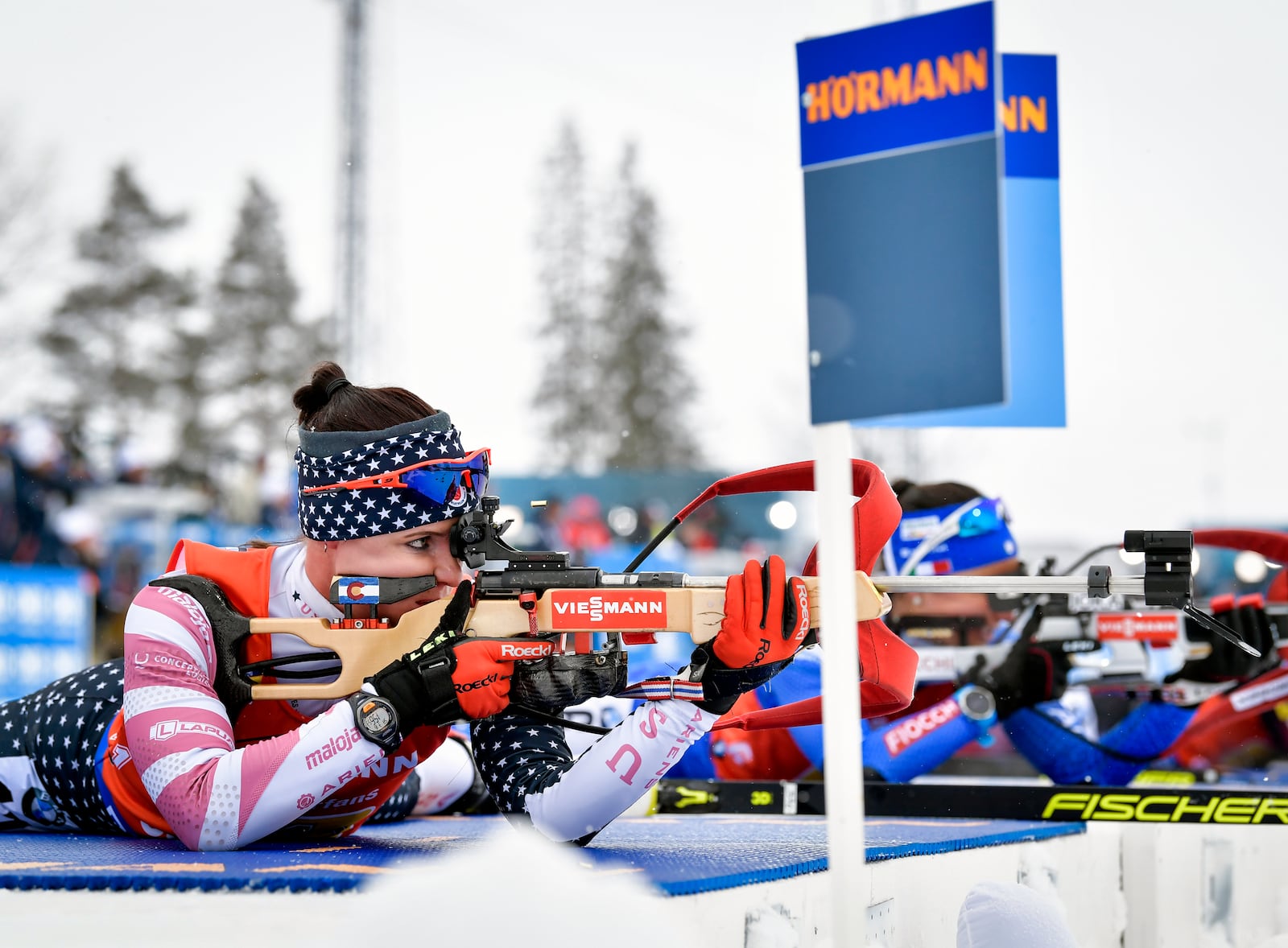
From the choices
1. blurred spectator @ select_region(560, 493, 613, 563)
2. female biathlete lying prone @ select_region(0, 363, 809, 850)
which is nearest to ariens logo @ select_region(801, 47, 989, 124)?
female biathlete lying prone @ select_region(0, 363, 809, 850)

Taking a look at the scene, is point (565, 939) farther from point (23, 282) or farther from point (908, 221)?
point (23, 282)

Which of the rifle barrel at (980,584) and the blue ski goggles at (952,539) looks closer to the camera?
the rifle barrel at (980,584)

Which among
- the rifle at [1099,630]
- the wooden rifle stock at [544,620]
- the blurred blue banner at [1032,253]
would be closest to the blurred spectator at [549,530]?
the rifle at [1099,630]

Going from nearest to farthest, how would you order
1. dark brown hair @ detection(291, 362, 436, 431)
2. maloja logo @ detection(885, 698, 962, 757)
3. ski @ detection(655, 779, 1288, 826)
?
dark brown hair @ detection(291, 362, 436, 431) < ski @ detection(655, 779, 1288, 826) < maloja logo @ detection(885, 698, 962, 757)

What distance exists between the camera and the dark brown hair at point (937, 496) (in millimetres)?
4746

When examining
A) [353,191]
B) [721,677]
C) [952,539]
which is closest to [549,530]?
[353,191]

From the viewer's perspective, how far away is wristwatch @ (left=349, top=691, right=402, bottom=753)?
8.32ft

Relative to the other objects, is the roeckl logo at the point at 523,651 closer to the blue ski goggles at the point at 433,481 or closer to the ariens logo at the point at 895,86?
the blue ski goggles at the point at 433,481

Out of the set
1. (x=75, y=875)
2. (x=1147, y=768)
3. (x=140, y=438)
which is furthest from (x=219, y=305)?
(x=75, y=875)

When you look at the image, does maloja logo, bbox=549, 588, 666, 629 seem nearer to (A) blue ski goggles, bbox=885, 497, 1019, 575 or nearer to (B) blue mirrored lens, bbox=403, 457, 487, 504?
(B) blue mirrored lens, bbox=403, 457, 487, 504

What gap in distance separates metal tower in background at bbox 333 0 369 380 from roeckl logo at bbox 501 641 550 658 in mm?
13752

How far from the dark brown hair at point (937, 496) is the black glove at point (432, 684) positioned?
7.92 feet

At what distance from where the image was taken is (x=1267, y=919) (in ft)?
12.3

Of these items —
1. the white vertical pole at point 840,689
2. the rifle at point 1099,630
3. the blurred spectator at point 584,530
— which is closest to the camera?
the white vertical pole at point 840,689
